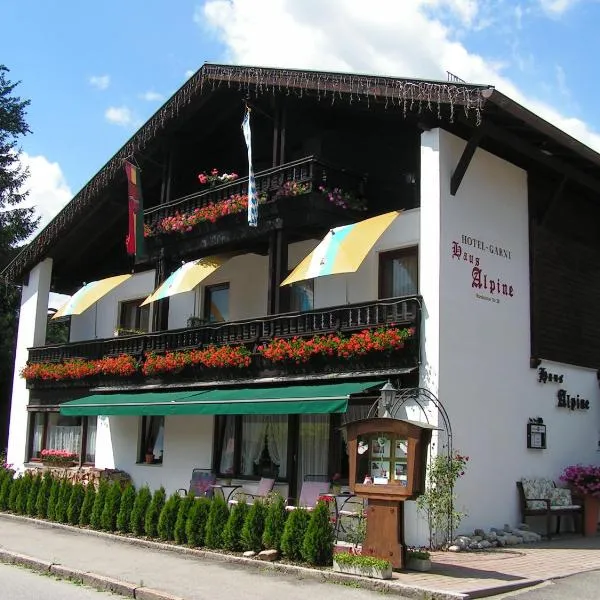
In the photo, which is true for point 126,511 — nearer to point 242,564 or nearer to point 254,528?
point 254,528

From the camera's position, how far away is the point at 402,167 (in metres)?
16.2

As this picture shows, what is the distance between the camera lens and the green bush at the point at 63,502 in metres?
16.1

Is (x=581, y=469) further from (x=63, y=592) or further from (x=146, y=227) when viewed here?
(x=146, y=227)

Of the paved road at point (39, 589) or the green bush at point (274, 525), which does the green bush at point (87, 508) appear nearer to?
the paved road at point (39, 589)

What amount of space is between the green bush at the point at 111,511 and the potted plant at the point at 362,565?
19.1 ft

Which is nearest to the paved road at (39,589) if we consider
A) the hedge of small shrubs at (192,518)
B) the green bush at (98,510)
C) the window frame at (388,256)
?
the hedge of small shrubs at (192,518)

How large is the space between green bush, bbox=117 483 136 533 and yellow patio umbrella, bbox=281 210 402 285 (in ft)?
16.2

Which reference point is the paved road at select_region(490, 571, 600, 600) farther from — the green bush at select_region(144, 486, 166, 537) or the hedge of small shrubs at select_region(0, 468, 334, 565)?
the green bush at select_region(144, 486, 166, 537)

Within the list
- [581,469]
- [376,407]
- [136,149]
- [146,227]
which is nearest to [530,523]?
[581,469]

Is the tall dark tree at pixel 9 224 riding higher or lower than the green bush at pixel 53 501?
higher

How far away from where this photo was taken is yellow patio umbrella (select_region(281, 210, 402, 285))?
14.4 meters

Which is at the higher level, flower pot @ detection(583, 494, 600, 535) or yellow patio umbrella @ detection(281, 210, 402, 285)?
yellow patio umbrella @ detection(281, 210, 402, 285)

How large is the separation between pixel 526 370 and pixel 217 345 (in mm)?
6488

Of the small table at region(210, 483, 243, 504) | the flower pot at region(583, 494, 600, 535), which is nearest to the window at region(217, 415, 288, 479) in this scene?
the small table at region(210, 483, 243, 504)
